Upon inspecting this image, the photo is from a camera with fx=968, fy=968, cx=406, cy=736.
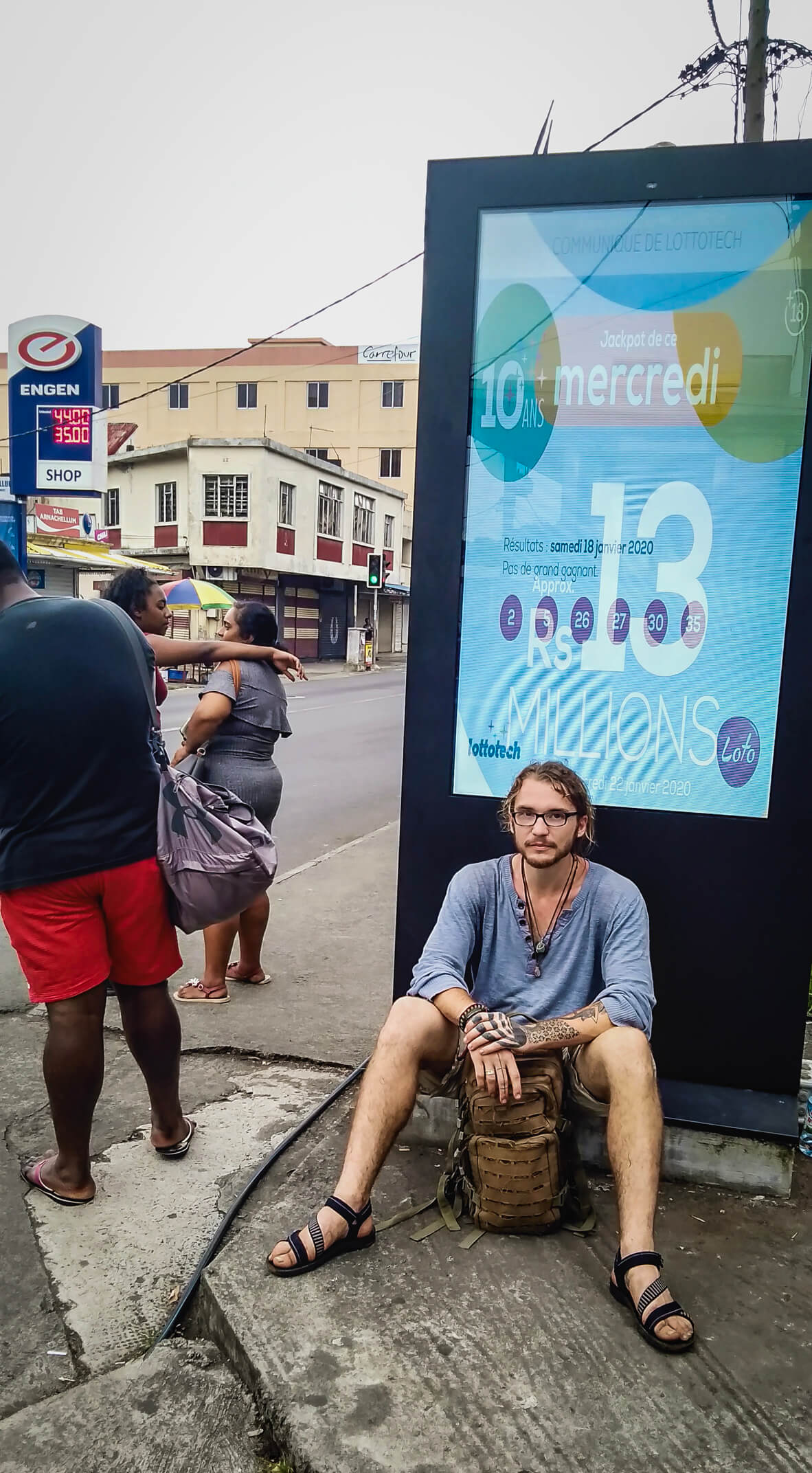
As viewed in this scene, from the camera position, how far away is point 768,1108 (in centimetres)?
287

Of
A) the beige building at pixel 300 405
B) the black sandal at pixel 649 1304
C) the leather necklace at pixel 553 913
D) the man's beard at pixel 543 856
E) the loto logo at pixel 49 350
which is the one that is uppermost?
the beige building at pixel 300 405

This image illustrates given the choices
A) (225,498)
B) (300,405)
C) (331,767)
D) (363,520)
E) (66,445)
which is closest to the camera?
(331,767)

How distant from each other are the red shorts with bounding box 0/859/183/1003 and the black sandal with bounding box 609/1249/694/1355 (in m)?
1.51

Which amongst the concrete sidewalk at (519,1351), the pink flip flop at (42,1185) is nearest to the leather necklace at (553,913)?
the concrete sidewalk at (519,1351)

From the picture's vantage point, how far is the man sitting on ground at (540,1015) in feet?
7.78

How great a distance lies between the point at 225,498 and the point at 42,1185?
31115 millimetres

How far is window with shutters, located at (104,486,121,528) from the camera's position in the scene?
34562 mm

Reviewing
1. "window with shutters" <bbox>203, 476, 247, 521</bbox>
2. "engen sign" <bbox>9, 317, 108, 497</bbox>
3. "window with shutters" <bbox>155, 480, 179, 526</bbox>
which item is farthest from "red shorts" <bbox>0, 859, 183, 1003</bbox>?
"window with shutters" <bbox>155, 480, 179, 526</bbox>

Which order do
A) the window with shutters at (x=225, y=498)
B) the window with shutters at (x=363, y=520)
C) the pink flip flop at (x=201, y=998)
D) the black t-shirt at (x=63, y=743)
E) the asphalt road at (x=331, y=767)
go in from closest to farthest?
the black t-shirt at (x=63, y=743) < the pink flip flop at (x=201, y=998) < the asphalt road at (x=331, y=767) < the window with shutters at (x=225, y=498) < the window with shutters at (x=363, y=520)

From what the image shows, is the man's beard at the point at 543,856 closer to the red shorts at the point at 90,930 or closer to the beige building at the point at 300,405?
the red shorts at the point at 90,930

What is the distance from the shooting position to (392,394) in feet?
152

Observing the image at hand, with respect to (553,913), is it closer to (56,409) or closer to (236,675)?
(236,675)

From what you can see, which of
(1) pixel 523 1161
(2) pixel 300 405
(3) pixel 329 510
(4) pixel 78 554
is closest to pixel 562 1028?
(1) pixel 523 1161

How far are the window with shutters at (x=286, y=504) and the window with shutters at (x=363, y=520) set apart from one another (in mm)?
5443
